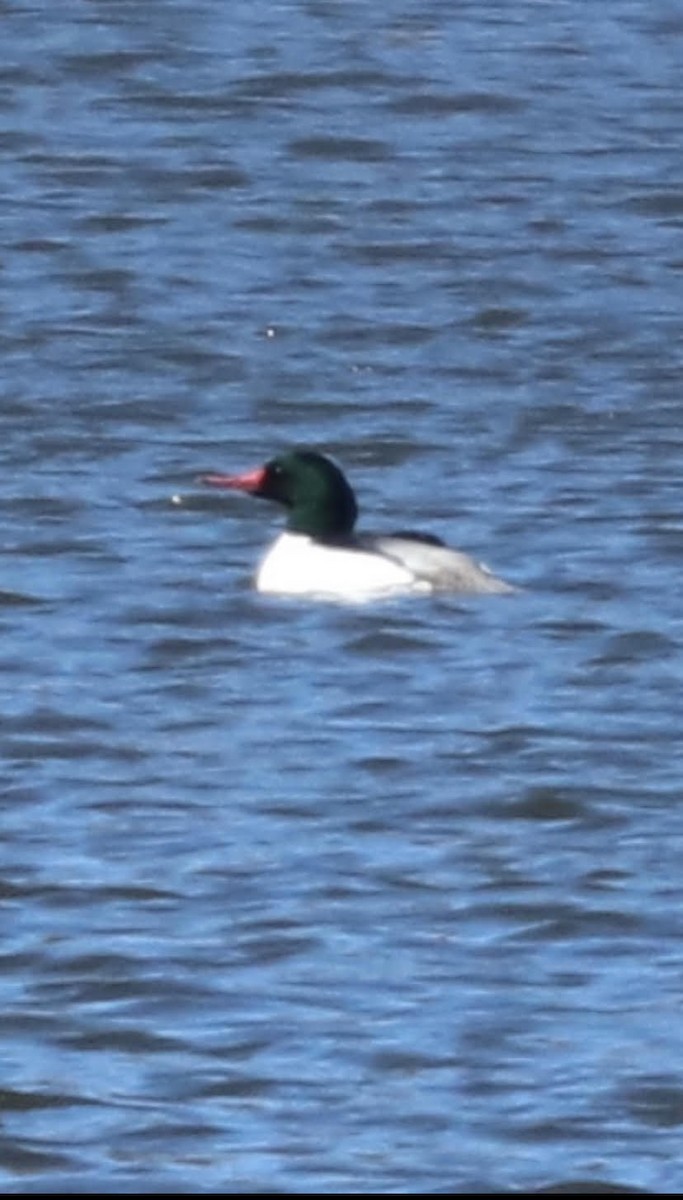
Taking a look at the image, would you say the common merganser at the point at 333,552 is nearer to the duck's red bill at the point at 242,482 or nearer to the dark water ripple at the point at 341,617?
the duck's red bill at the point at 242,482

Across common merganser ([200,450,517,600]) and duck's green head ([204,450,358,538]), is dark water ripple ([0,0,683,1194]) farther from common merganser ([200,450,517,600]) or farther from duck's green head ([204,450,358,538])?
duck's green head ([204,450,358,538])

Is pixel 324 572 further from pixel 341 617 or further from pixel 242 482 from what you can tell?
pixel 242 482

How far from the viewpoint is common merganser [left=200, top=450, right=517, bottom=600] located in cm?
1352

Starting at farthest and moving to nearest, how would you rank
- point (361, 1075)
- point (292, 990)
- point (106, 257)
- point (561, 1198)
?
1. point (106, 257)
2. point (292, 990)
3. point (361, 1075)
4. point (561, 1198)

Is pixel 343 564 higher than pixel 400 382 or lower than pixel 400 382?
lower

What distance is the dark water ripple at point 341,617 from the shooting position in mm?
8961

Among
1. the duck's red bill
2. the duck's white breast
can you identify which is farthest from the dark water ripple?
the duck's red bill

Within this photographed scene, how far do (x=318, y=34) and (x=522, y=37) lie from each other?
101cm

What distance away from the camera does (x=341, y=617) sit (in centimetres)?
1377

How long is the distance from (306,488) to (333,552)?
29cm

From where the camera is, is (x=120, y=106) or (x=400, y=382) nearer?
(x=400, y=382)

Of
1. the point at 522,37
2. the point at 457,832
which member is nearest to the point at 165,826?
the point at 457,832

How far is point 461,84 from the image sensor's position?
22.1 m

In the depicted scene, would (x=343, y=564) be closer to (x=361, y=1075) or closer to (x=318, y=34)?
(x=361, y=1075)
